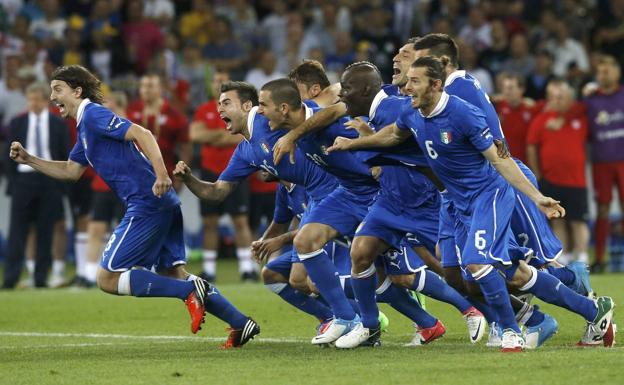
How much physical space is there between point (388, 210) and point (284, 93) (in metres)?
1.15

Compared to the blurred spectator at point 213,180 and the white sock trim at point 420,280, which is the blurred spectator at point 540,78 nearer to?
the blurred spectator at point 213,180

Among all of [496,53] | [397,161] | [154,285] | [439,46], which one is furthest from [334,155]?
[496,53]

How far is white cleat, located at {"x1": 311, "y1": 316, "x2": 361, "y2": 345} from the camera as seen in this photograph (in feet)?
32.7

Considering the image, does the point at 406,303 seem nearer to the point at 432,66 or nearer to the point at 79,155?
the point at 432,66

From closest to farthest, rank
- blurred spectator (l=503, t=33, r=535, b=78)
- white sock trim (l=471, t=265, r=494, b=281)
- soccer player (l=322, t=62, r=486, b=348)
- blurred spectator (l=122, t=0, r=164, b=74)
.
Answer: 1. white sock trim (l=471, t=265, r=494, b=281)
2. soccer player (l=322, t=62, r=486, b=348)
3. blurred spectator (l=503, t=33, r=535, b=78)
4. blurred spectator (l=122, t=0, r=164, b=74)

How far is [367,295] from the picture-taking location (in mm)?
10008

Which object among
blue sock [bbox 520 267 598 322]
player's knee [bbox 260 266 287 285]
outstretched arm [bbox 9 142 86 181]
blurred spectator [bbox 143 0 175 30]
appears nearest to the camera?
blue sock [bbox 520 267 598 322]

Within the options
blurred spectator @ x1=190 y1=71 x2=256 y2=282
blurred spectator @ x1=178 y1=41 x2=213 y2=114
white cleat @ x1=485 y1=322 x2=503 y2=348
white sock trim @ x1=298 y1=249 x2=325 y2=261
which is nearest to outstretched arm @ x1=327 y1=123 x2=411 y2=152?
white sock trim @ x1=298 y1=249 x2=325 y2=261

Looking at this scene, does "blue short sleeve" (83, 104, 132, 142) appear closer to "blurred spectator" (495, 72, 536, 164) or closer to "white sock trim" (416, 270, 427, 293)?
"white sock trim" (416, 270, 427, 293)

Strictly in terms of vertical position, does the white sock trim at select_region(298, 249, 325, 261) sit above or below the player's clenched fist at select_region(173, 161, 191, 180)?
below

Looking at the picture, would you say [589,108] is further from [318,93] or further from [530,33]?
[318,93]

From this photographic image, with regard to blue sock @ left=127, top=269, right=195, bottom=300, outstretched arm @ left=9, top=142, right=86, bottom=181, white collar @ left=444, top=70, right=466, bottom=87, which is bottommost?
blue sock @ left=127, top=269, right=195, bottom=300

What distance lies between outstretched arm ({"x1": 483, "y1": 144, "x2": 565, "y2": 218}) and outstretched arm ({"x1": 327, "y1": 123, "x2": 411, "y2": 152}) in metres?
0.74

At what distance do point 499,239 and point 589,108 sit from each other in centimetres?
956
